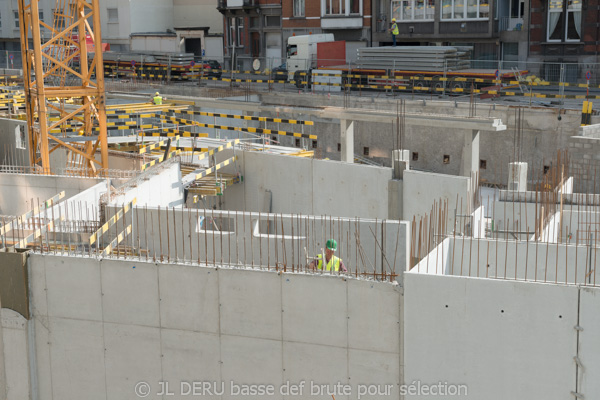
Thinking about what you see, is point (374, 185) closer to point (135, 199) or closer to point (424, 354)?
point (135, 199)

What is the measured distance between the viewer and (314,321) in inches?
466

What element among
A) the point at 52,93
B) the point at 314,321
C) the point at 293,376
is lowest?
the point at 293,376

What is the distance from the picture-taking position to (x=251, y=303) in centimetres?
1207

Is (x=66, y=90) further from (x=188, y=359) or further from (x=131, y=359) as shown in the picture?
(x=188, y=359)

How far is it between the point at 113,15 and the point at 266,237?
4338 cm

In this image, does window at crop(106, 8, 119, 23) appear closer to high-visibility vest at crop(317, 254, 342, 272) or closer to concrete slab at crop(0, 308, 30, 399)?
concrete slab at crop(0, 308, 30, 399)

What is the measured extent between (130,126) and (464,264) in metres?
19.0

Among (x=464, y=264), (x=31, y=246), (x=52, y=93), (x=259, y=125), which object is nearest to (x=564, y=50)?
(x=259, y=125)

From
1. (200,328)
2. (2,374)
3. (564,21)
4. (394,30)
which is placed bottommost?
(2,374)

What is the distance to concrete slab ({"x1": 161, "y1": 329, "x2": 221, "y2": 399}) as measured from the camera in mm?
12422

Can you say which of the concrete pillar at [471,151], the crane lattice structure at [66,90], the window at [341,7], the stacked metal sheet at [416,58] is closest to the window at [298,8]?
the window at [341,7]

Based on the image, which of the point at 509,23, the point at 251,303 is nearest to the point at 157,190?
the point at 251,303

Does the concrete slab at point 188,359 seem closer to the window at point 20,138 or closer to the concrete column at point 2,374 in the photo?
the concrete column at point 2,374

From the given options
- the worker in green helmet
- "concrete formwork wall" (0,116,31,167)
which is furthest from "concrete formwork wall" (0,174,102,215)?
"concrete formwork wall" (0,116,31,167)
